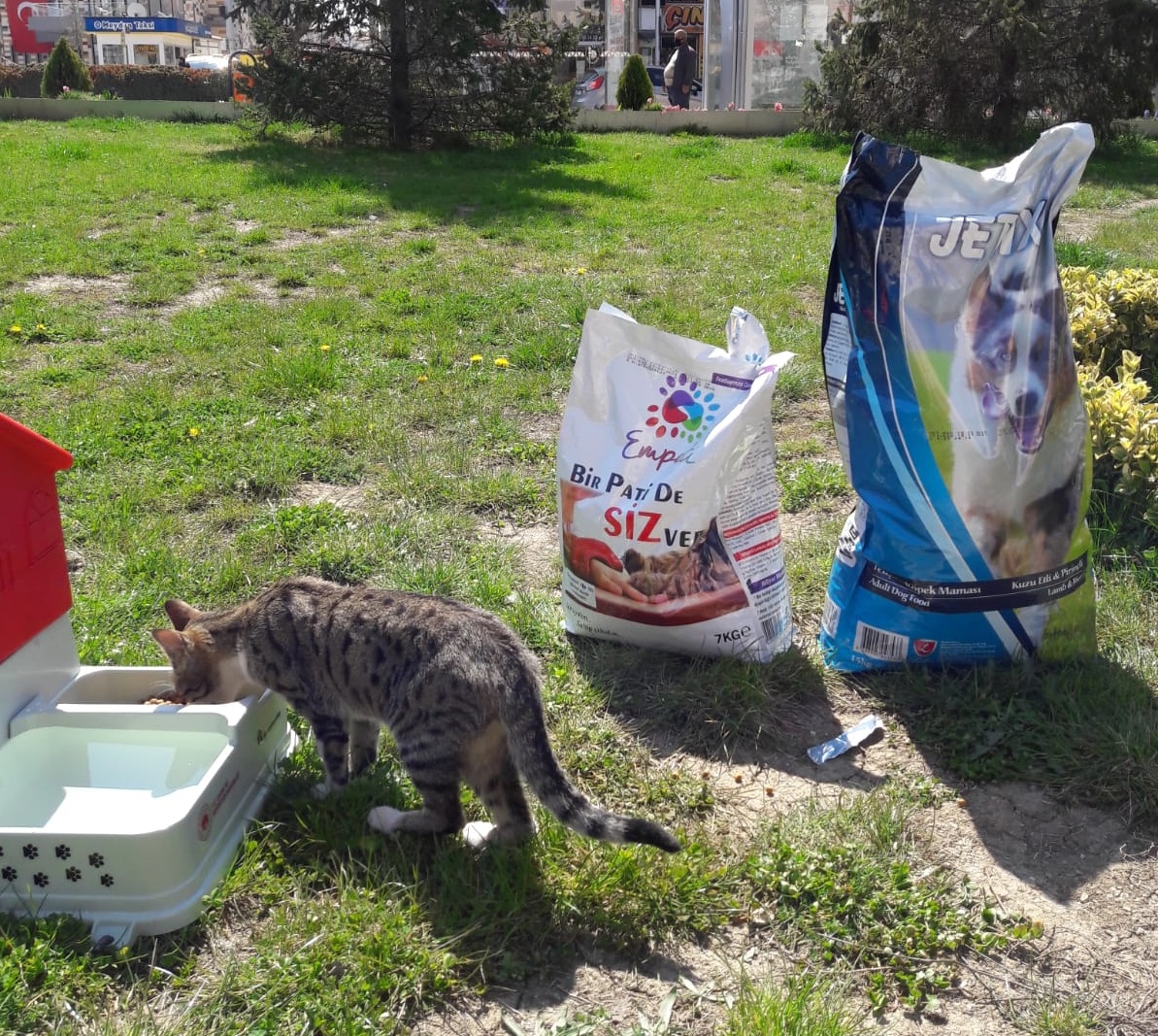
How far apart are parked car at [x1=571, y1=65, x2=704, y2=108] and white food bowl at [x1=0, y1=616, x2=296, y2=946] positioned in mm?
23498

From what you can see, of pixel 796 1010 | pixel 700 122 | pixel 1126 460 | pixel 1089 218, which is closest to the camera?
pixel 796 1010

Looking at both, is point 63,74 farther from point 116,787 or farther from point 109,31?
point 109,31

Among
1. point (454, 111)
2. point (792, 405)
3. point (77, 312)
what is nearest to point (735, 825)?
point (792, 405)

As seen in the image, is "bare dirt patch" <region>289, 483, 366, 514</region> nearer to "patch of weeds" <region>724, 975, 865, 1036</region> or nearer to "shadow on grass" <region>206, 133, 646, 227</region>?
"patch of weeds" <region>724, 975, 865, 1036</region>

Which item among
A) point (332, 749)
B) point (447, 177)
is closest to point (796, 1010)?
point (332, 749)

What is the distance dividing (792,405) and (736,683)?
9.03 feet

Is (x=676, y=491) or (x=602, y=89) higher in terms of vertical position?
(x=602, y=89)

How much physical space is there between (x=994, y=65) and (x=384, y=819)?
14.5 metres

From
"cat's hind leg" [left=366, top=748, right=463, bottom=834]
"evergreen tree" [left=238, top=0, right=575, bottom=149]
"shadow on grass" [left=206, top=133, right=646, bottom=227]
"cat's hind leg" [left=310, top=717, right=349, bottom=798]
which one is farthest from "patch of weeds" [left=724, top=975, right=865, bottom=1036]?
"evergreen tree" [left=238, top=0, right=575, bottom=149]

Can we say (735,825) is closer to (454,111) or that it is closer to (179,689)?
(179,689)

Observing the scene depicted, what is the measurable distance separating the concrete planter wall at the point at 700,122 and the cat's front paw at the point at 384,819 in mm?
16308

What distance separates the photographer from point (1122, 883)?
8.25 feet

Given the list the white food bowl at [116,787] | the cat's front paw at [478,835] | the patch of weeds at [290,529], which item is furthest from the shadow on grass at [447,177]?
the cat's front paw at [478,835]

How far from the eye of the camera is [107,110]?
1719 centimetres
